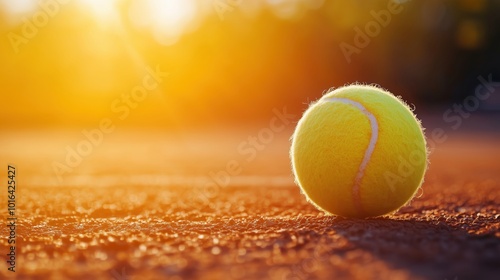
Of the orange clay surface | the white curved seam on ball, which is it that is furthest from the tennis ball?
the orange clay surface

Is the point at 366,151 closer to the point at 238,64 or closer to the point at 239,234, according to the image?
the point at 239,234

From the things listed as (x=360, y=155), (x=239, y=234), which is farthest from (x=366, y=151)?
(x=239, y=234)

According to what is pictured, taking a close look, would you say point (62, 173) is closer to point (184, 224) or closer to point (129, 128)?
point (184, 224)

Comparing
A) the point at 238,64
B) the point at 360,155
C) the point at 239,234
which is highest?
the point at 238,64

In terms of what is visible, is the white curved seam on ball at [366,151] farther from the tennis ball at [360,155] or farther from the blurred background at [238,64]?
the blurred background at [238,64]

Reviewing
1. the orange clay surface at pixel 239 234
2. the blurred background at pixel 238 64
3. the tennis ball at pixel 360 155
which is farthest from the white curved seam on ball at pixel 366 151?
the blurred background at pixel 238 64

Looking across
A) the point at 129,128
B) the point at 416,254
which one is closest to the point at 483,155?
the point at 416,254

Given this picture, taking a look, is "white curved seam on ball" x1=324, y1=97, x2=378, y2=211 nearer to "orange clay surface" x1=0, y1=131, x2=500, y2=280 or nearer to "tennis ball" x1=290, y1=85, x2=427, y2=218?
"tennis ball" x1=290, y1=85, x2=427, y2=218
